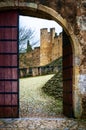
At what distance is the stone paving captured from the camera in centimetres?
750

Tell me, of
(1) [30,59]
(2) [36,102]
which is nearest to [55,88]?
(2) [36,102]

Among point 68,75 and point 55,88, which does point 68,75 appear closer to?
point 68,75

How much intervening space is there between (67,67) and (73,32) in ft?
3.76

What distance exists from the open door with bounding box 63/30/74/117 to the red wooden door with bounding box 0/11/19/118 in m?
1.46

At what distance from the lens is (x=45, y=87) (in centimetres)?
1606

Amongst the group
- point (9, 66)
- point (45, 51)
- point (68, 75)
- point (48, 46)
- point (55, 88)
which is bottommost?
point (55, 88)

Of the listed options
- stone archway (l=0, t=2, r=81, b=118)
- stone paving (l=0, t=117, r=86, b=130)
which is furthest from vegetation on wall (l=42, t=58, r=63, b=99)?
stone paving (l=0, t=117, r=86, b=130)

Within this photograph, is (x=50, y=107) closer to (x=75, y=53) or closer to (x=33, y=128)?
(x=75, y=53)

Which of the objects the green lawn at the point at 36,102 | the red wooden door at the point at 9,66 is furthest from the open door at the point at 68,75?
the red wooden door at the point at 9,66

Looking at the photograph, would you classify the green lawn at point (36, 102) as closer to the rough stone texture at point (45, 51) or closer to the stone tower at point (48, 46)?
the rough stone texture at point (45, 51)

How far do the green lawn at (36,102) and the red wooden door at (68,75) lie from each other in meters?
0.53

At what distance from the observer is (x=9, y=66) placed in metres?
8.69

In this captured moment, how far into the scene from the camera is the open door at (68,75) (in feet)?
29.7

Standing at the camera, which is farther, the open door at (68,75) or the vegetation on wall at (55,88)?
the vegetation on wall at (55,88)
